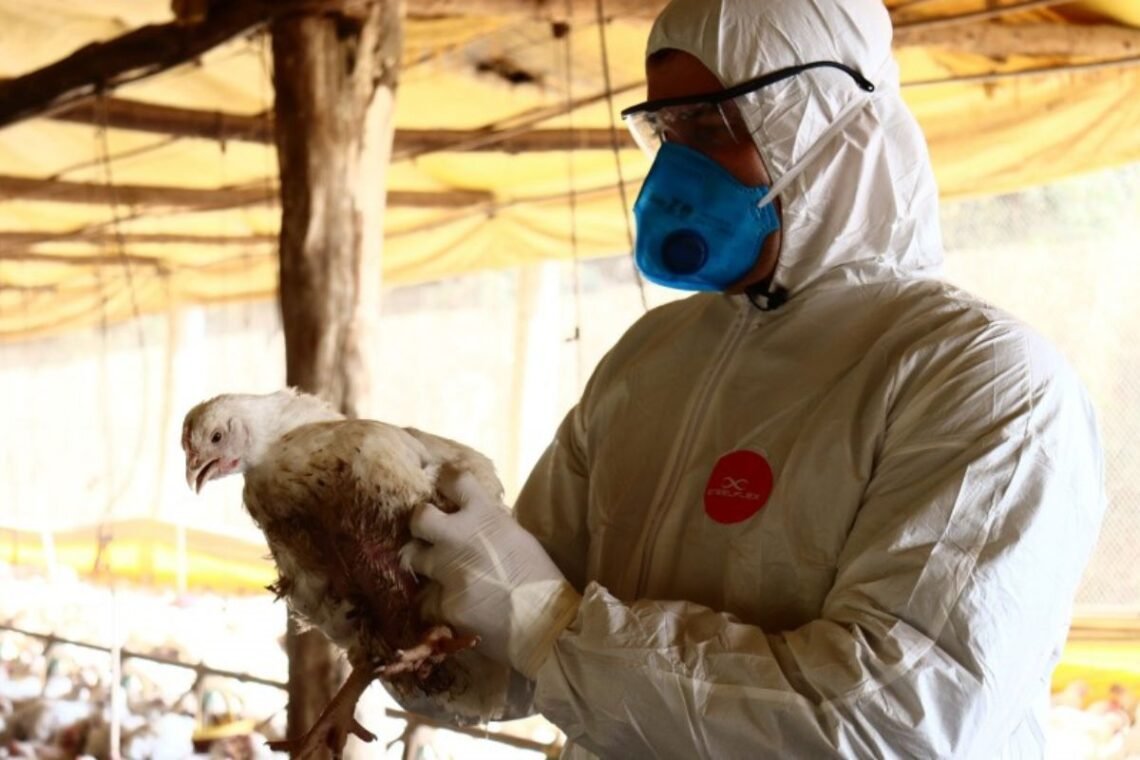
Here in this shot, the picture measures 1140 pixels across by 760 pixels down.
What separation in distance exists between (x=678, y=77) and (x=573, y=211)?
1862mm

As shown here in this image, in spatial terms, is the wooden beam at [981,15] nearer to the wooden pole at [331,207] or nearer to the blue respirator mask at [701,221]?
the wooden pole at [331,207]

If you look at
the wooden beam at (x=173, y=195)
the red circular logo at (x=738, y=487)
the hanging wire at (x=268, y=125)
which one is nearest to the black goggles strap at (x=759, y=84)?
the red circular logo at (x=738, y=487)

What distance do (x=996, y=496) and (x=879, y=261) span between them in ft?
1.54

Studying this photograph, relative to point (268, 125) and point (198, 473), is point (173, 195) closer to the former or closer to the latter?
point (268, 125)

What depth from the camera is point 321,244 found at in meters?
3.09

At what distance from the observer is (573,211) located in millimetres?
3443

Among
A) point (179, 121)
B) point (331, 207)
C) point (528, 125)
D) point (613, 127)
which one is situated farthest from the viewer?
point (179, 121)

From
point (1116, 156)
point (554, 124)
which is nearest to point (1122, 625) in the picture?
point (1116, 156)

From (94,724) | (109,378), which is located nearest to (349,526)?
(94,724)

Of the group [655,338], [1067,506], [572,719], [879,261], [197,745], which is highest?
[879,261]

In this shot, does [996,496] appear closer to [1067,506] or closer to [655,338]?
[1067,506]

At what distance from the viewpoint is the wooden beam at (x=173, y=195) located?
420cm

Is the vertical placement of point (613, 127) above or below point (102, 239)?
above

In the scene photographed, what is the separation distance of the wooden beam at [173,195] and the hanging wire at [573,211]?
527 millimetres
